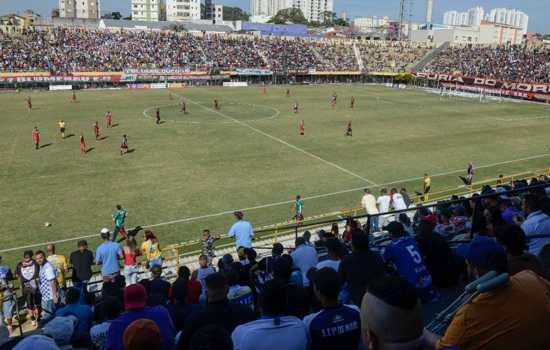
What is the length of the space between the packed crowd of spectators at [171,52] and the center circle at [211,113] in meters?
25.1

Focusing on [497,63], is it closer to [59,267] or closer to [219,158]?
[219,158]

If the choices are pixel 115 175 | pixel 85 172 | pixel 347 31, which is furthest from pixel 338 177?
pixel 347 31

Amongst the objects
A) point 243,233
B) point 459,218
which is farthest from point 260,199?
point 459,218

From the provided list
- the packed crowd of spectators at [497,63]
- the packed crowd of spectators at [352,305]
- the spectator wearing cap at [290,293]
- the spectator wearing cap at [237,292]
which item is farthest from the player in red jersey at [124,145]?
the packed crowd of spectators at [497,63]

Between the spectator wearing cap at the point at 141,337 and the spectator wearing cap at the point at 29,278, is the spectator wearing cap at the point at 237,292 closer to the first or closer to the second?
the spectator wearing cap at the point at 141,337

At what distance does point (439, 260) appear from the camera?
261 inches

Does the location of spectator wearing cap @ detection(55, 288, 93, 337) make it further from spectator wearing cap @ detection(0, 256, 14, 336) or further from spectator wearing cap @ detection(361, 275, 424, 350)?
spectator wearing cap @ detection(361, 275, 424, 350)

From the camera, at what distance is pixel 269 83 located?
76.7 metres

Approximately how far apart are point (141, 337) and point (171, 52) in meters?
77.2

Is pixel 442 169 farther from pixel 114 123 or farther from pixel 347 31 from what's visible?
pixel 347 31

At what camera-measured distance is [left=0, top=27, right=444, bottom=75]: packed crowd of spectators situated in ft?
207

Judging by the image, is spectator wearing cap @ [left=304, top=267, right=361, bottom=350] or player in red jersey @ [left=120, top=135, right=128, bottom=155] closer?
spectator wearing cap @ [left=304, top=267, right=361, bottom=350]

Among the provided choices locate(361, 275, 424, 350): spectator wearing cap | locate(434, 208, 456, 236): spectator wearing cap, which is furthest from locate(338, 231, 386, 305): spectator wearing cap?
locate(434, 208, 456, 236): spectator wearing cap

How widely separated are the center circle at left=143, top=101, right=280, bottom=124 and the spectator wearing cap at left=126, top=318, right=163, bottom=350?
35938 millimetres
